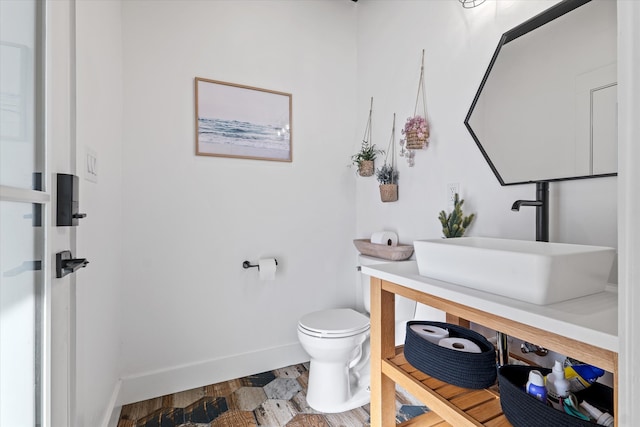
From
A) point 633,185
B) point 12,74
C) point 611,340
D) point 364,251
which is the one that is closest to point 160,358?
point 364,251

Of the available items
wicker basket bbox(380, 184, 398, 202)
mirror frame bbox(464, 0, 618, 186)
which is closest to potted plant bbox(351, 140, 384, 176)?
wicker basket bbox(380, 184, 398, 202)

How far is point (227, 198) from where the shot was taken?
6.60 feet

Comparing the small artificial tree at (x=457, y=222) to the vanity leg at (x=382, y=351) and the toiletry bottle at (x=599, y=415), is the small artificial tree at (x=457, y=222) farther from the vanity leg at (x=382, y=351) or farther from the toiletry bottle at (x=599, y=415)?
the toiletry bottle at (x=599, y=415)

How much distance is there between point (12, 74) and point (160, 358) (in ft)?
5.63

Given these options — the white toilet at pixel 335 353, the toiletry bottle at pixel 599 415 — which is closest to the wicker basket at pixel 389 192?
the white toilet at pixel 335 353

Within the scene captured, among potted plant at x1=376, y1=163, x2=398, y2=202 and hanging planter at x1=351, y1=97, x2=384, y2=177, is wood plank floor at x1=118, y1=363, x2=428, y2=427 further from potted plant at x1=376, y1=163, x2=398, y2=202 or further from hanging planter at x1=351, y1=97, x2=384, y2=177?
hanging planter at x1=351, y1=97, x2=384, y2=177

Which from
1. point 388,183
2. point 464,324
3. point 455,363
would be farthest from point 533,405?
point 388,183

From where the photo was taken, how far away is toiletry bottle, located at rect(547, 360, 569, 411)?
79 centimetres

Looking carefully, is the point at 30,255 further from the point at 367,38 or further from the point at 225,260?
the point at 367,38

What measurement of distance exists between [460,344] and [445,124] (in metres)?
1.06

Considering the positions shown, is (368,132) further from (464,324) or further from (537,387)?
(537,387)

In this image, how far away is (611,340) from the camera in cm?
56

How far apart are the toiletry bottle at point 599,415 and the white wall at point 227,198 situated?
65.3 inches

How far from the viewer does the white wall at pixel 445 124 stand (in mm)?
1115
